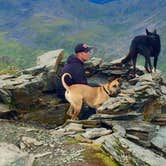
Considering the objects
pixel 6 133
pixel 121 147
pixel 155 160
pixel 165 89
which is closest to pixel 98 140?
pixel 121 147

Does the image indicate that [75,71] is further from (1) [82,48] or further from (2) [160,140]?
(2) [160,140]

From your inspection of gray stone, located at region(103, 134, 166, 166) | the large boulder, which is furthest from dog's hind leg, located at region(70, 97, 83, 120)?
gray stone, located at region(103, 134, 166, 166)

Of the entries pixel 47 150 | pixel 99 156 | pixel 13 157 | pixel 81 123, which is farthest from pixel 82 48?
pixel 13 157

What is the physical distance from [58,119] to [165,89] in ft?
22.0

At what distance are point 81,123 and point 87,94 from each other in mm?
2306

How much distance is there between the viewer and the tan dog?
2448cm

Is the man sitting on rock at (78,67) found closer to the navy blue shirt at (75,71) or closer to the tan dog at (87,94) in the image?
the navy blue shirt at (75,71)

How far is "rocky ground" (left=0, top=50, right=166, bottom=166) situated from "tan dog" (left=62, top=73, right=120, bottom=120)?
21.6 inches

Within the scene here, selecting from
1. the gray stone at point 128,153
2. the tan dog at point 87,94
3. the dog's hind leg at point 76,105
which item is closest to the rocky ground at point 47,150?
the gray stone at point 128,153

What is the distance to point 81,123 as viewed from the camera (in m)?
22.8

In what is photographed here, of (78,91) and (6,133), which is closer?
(6,133)

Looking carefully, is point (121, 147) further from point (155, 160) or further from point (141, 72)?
point (141, 72)

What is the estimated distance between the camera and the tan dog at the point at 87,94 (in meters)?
24.5

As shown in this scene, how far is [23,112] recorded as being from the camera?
26625mm
